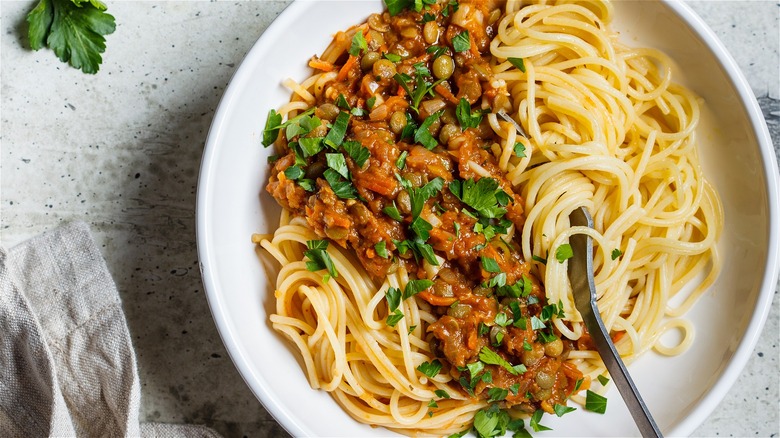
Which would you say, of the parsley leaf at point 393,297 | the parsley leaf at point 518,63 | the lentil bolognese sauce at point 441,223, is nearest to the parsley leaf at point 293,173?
the lentil bolognese sauce at point 441,223

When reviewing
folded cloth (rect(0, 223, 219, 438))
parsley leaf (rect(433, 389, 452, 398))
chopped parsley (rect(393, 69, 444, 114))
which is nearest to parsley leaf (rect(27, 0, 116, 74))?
folded cloth (rect(0, 223, 219, 438))

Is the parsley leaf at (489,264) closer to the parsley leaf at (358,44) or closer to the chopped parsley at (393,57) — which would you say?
the chopped parsley at (393,57)

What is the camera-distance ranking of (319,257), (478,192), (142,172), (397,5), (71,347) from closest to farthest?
1. (478,192)
2. (319,257)
3. (397,5)
4. (71,347)
5. (142,172)

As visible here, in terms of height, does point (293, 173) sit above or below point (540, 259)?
below

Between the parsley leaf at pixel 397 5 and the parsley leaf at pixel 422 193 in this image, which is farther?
the parsley leaf at pixel 397 5

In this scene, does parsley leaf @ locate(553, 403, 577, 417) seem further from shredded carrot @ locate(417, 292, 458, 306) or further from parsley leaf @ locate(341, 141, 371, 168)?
parsley leaf @ locate(341, 141, 371, 168)

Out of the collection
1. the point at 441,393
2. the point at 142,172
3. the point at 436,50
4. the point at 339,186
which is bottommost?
the point at 142,172

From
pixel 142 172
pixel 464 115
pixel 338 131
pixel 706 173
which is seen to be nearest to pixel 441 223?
pixel 464 115

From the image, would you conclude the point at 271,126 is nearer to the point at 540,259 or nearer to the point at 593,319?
the point at 540,259
